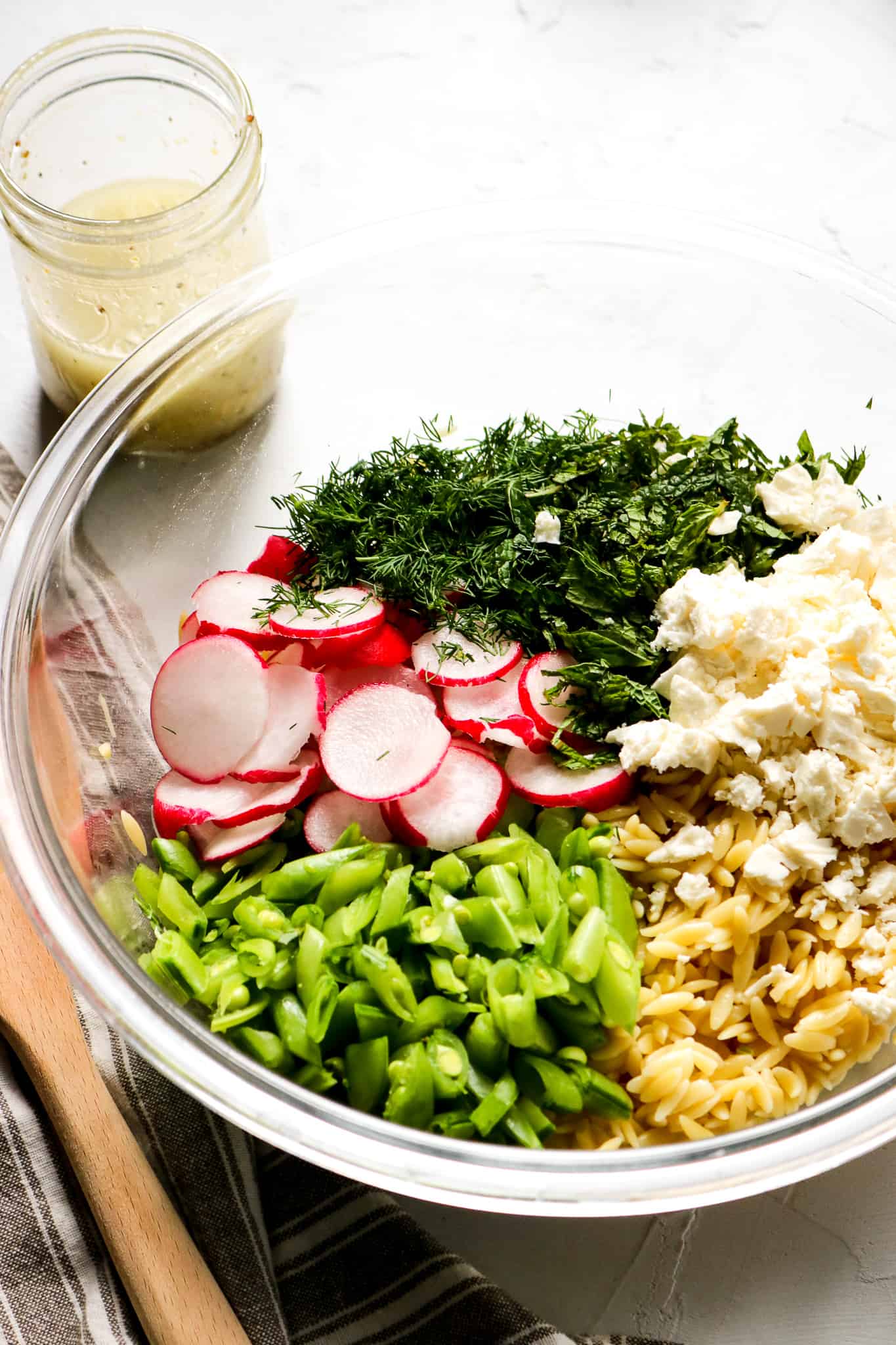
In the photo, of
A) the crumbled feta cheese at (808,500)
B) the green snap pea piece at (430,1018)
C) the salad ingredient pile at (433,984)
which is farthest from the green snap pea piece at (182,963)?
the crumbled feta cheese at (808,500)

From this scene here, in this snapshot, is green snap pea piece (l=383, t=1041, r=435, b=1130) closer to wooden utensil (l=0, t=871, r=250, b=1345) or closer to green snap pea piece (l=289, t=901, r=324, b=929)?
green snap pea piece (l=289, t=901, r=324, b=929)

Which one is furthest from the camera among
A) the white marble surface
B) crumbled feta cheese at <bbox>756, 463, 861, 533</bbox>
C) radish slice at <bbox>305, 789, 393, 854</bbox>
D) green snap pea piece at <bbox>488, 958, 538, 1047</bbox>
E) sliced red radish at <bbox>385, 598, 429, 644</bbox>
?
the white marble surface

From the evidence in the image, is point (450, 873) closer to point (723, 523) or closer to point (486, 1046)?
point (486, 1046)

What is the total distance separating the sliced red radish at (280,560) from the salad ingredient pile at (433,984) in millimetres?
673

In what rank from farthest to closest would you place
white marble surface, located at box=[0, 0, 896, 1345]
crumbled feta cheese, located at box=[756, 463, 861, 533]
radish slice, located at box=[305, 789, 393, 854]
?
white marble surface, located at box=[0, 0, 896, 1345], crumbled feta cheese, located at box=[756, 463, 861, 533], radish slice, located at box=[305, 789, 393, 854]

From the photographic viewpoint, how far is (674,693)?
7.19 feet

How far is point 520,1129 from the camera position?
6.38 ft

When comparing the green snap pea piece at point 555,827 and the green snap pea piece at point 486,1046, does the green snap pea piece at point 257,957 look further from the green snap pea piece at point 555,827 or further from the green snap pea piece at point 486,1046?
the green snap pea piece at point 555,827

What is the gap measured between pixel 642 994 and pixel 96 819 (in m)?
1.05

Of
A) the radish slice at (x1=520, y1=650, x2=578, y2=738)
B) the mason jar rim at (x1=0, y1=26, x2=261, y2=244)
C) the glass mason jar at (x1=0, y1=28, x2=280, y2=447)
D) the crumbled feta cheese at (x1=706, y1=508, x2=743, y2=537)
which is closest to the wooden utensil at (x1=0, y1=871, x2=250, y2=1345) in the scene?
the radish slice at (x1=520, y1=650, x2=578, y2=738)

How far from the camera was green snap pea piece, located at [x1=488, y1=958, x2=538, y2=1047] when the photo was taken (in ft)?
6.22

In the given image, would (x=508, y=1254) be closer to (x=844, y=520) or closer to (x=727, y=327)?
(x=844, y=520)

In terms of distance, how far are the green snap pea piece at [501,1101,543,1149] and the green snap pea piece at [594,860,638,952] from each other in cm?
33

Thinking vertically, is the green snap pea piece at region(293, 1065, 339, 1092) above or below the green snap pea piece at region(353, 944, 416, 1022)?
below
